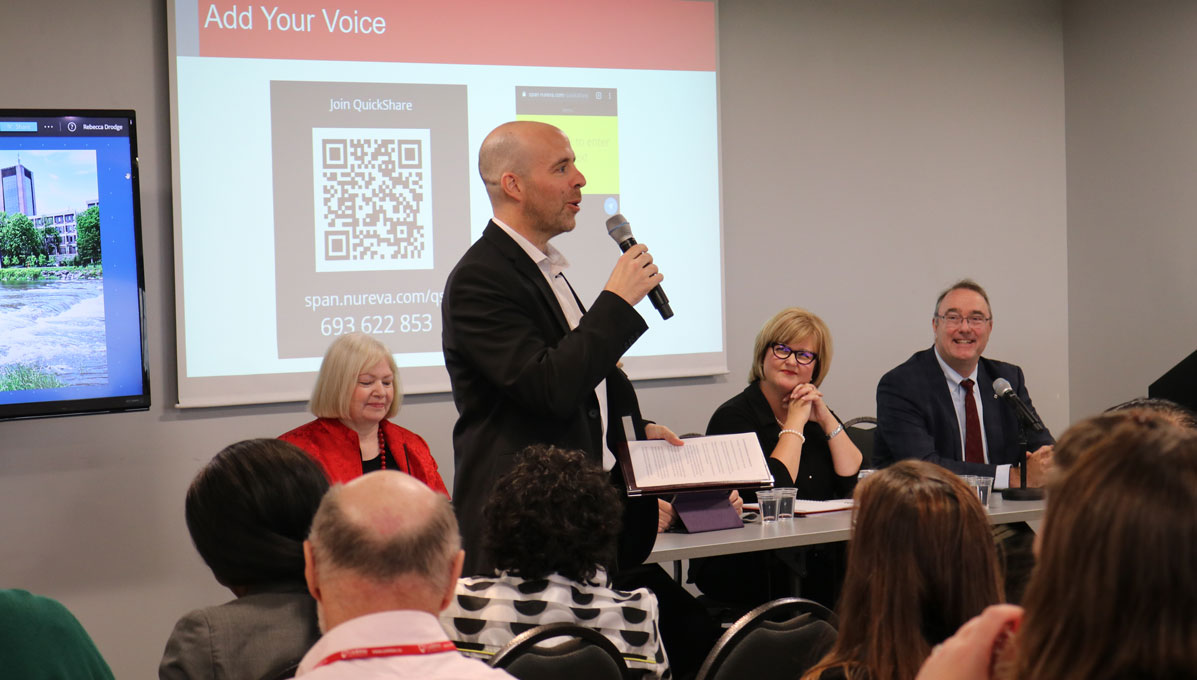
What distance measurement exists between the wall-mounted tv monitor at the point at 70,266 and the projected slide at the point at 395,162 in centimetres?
34

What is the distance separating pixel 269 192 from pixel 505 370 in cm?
231

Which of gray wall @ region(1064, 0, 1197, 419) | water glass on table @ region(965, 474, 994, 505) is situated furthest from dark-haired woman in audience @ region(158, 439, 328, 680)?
gray wall @ region(1064, 0, 1197, 419)

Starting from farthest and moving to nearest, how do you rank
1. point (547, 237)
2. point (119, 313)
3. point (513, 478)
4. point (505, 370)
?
point (119, 313) → point (547, 237) → point (505, 370) → point (513, 478)

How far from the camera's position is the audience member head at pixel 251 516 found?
1.59 m

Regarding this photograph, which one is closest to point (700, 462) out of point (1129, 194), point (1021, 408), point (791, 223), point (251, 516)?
point (1021, 408)

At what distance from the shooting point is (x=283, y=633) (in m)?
1.56

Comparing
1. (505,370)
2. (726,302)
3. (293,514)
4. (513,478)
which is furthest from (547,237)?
(726,302)

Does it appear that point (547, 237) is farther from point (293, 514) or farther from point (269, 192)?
point (269, 192)

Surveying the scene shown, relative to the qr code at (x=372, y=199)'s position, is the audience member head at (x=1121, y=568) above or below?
below

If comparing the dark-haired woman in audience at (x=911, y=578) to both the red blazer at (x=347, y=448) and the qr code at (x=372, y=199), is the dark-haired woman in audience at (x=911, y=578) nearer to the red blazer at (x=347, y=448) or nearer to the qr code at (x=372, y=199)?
the red blazer at (x=347, y=448)

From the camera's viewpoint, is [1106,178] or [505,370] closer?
[505,370]

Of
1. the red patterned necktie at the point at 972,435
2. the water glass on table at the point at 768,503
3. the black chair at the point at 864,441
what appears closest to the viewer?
the water glass on table at the point at 768,503

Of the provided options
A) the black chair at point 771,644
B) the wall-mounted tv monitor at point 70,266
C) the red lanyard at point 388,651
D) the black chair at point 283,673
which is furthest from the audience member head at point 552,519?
the wall-mounted tv monitor at point 70,266

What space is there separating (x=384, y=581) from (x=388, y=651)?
3.2 inches
